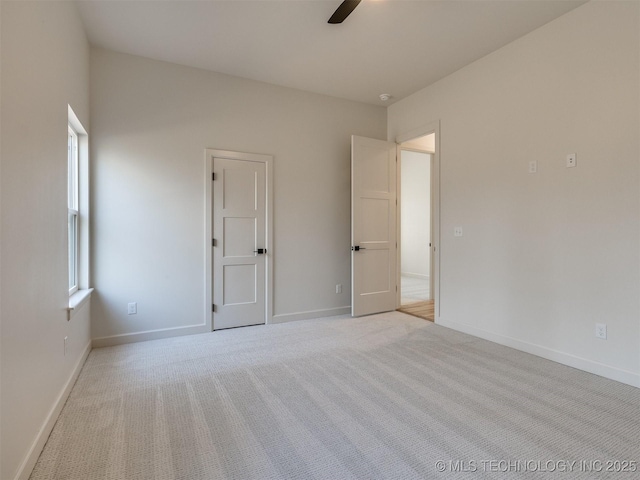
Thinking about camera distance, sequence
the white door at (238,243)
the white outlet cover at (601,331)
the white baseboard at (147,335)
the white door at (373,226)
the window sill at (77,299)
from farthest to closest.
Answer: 1. the white door at (373,226)
2. the white door at (238,243)
3. the white baseboard at (147,335)
4. the white outlet cover at (601,331)
5. the window sill at (77,299)

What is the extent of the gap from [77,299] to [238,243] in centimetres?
163

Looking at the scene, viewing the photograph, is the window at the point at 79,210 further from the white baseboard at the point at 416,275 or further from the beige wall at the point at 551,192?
the white baseboard at the point at 416,275

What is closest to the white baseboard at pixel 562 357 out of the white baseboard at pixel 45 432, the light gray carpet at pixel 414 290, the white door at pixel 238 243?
the light gray carpet at pixel 414 290

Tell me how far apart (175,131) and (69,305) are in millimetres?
2016

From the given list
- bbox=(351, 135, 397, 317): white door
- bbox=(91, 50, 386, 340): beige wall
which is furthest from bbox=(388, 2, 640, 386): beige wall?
bbox=(91, 50, 386, 340): beige wall

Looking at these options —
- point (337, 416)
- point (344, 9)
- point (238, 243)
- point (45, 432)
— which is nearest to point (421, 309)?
point (238, 243)

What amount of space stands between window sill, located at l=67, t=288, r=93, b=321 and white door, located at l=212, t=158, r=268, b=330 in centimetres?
119

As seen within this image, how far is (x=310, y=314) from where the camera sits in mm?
4316

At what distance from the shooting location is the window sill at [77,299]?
7.86ft

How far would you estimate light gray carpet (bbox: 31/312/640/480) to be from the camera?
5.23 ft

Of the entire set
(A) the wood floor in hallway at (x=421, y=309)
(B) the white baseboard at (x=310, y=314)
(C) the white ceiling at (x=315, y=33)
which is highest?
(C) the white ceiling at (x=315, y=33)

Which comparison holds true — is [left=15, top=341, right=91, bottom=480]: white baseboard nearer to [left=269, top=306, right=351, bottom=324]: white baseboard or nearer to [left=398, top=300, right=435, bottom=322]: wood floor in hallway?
[left=269, top=306, right=351, bottom=324]: white baseboard

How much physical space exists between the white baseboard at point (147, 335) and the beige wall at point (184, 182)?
5 centimetres

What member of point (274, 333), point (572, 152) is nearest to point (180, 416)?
point (274, 333)
